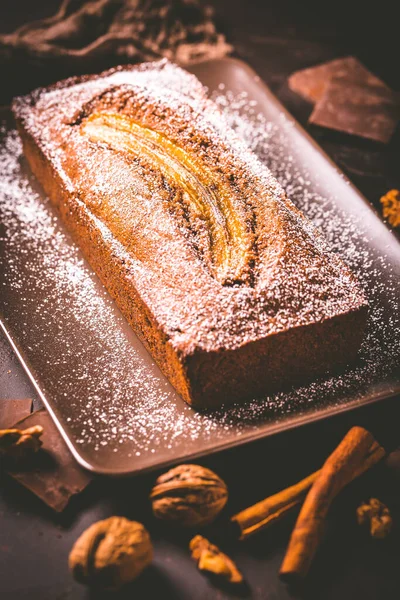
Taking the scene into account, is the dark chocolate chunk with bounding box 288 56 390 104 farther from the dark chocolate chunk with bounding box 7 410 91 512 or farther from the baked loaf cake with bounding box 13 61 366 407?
the dark chocolate chunk with bounding box 7 410 91 512

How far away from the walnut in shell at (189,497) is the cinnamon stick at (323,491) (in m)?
0.23

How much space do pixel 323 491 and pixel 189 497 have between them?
1.27 feet

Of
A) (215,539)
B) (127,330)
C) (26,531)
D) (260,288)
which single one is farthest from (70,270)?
(215,539)

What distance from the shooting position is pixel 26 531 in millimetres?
1828

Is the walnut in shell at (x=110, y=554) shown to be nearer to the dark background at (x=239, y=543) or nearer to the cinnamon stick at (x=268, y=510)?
the dark background at (x=239, y=543)

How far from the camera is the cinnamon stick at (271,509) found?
181 centimetres

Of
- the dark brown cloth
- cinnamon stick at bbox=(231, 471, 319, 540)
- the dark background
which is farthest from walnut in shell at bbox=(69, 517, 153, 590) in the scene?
the dark brown cloth

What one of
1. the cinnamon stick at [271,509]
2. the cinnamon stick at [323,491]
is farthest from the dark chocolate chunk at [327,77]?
the cinnamon stick at [271,509]

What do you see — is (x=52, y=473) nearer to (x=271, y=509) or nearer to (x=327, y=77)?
(x=271, y=509)

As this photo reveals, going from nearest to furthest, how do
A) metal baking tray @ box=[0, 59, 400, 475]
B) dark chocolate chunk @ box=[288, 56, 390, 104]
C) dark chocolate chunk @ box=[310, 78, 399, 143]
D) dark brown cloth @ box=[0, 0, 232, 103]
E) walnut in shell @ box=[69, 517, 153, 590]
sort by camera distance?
1. walnut in shell @ box=[69, 517, 153, 590]
2. metal baking tray @ box=[0, 59, 400, 475]
3. dark chocolate chunk @ box=[310, 78, 399, 143]
4. dark brown cloth @ box=[0, 0, 232, 103]
5. dark chocolate chunk @ box=[288, 56, 390, 104]

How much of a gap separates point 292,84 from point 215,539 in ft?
7.98

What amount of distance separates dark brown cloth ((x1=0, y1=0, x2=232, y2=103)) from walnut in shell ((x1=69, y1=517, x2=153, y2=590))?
230 cm

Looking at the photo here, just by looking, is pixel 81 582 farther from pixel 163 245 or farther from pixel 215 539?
pixel 163 245

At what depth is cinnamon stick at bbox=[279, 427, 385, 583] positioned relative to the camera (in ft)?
5.69
